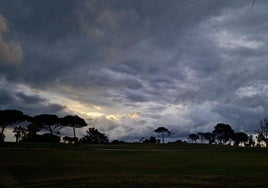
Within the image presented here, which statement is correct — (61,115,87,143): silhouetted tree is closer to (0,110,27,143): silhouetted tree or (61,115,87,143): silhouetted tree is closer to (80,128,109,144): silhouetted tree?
(0,110,27,143): silhouetted tree

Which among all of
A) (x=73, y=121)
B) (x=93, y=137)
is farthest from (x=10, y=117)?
(x=93, y=137)

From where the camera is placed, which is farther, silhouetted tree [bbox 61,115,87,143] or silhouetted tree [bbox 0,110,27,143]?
silhouetted tree [bbox 61,115,87,143]

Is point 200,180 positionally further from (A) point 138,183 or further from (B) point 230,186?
(A) point 138,183

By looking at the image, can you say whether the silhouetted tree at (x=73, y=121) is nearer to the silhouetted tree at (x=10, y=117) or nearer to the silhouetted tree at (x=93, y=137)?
the silhouetted tree at (x=10, y=117)

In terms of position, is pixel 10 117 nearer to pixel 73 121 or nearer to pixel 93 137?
pixel 73 121

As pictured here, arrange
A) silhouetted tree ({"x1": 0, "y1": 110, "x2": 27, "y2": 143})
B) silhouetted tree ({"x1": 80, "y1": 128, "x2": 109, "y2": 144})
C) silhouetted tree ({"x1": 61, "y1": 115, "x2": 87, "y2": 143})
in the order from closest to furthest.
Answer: silhouetted tree ({"x1": 0, "y1": 110, "x2": 27, "y2": 143}), silhouetted tree ({"x1": 61, "y1": 115, "x2": 87, "y2": 143}), silhouetted tree ({"x1": 80, "y1": 128, "x2": 109, "y2": 144})

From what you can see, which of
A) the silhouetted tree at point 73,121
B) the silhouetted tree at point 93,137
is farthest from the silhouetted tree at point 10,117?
the silhouetted tree at point 93,137

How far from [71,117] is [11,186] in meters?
110

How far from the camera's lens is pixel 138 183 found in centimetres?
2427

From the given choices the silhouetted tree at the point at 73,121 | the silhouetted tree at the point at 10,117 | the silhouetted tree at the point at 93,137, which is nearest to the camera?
the silhouetted tree at the point at 10,117

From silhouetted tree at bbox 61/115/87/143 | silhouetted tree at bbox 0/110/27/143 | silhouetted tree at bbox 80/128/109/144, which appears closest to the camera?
silhouetted tree at bbox 0/110/27/143

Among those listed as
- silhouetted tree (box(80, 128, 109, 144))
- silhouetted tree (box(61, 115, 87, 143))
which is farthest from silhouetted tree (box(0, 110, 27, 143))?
silhouetted tree (box(80, 128, 109, 144))

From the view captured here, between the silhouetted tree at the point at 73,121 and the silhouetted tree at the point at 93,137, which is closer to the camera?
the silhouetted tree at the point at 73,121

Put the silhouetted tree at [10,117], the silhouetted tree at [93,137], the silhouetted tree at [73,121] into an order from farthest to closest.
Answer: the silhouetted tree at [93,137] < the silhouetted tree at [73,121] < the silhouetted tree at [10,117]
